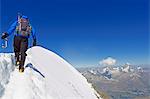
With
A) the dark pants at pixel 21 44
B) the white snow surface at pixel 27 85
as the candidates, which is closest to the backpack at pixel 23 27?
the dark pants at pixel 21 44

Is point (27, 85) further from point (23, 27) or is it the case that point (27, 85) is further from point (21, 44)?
point (23, 27)

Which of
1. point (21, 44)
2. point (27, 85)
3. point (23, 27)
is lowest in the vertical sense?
point (27, 85)

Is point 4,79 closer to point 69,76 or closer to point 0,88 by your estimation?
point 0,88

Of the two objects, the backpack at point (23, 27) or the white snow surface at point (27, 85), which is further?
the backpack at point (23, 27)

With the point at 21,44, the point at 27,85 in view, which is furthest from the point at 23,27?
the point at 27,85

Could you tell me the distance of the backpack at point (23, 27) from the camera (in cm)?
1392

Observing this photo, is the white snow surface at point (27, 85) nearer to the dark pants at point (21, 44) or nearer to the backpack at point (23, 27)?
the dark pants at point (21, 44)

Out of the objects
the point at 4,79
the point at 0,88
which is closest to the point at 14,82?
the point at 4,79

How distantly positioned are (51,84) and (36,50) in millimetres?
7097

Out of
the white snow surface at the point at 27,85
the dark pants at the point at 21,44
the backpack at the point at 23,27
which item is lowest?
the white snow surface at the point at 27,85

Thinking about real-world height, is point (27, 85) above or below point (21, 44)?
→ below

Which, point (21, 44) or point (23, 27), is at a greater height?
point (23, 27)

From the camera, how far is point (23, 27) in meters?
13.9

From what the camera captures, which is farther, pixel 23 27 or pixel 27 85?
pixel 23 27
